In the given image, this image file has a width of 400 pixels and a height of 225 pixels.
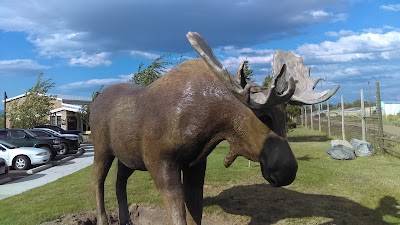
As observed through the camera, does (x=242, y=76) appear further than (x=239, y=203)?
No

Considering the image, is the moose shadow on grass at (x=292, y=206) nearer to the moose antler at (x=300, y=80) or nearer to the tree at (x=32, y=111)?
the moose antler at (x=300, y=80)

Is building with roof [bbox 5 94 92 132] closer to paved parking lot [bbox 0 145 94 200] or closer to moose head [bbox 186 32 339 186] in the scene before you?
paved parking lot [bbox 0 145 94 200]

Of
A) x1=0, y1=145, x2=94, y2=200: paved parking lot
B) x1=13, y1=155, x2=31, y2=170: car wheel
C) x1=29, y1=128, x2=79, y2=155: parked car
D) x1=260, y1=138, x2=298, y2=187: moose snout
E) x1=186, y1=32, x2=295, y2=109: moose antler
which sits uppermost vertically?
x1=186, y1=32, x2=295, y2=109: moose antler

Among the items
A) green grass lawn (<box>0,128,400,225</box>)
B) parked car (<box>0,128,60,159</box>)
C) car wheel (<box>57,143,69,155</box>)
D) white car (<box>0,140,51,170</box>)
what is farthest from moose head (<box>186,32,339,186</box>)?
car wheel (<box>57,143,69,155</box>)

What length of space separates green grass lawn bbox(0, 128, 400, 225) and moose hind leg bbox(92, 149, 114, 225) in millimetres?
692

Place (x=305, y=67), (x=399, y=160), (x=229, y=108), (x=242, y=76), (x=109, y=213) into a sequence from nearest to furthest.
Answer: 1. (x=242, y=76)
2. (x=229, y=108)
3. (x=305, y=67)
4. (x=109, y=213)
5. (x=399, y=160)

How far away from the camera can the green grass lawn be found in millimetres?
6707

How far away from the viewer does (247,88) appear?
128 inches

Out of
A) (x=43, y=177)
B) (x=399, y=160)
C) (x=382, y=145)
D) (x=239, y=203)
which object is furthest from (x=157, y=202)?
(x=382, y=145)

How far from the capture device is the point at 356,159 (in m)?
14.2

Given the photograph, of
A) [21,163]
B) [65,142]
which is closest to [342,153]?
[21,163]

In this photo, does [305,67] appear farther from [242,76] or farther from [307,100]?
[242,76]

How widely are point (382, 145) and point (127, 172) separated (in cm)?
1233

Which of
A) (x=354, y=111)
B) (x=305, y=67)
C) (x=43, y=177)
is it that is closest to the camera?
(x=305, y=67)
